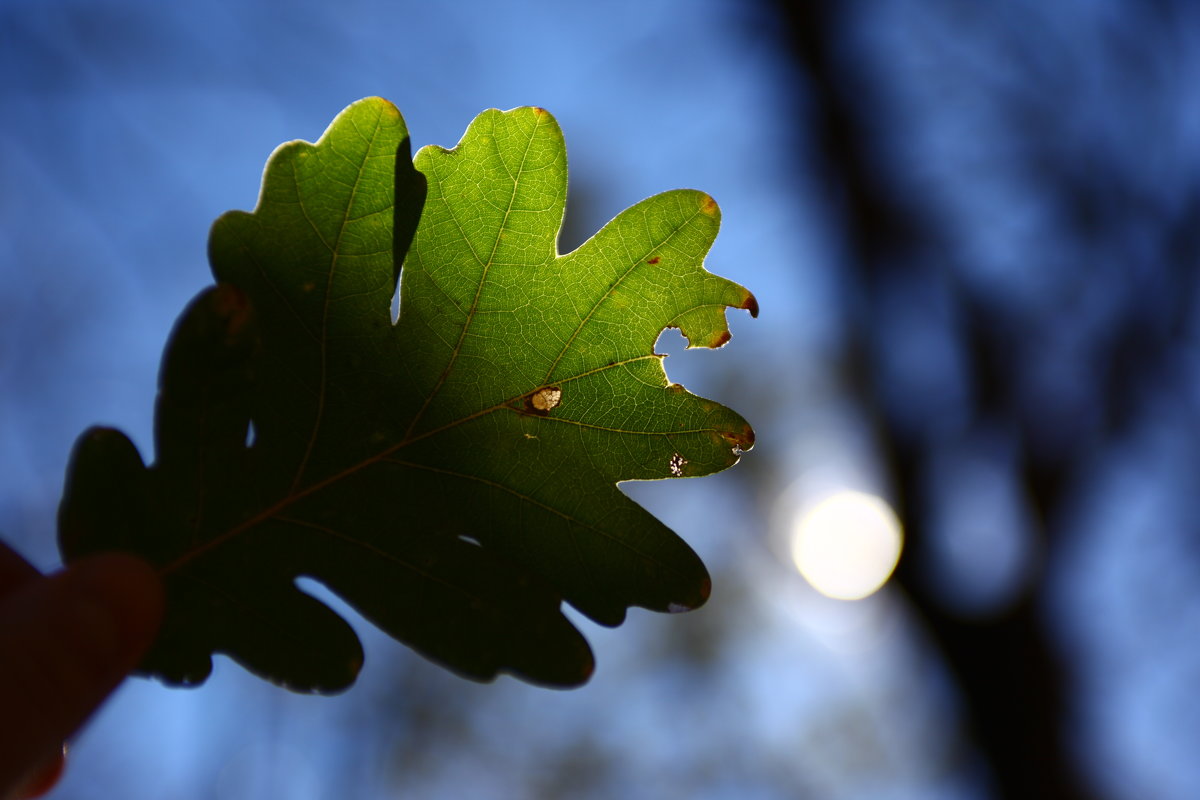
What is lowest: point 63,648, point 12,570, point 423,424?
point 63,648

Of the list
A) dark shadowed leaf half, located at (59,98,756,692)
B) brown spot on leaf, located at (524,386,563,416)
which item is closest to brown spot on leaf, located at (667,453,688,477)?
dark shadowed leaf half, located at (59,98,756,692)

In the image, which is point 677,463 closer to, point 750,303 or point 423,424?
point 750,303

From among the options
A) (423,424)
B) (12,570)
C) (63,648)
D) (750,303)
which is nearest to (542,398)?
(423,424)

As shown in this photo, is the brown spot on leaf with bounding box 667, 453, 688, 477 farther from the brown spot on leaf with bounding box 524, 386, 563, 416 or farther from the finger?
the finger

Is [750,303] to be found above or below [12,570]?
above

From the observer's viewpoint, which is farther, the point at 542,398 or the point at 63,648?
the point at 542,398

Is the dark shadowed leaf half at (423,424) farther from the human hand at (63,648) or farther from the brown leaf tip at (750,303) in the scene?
the human hand at (63,648)
